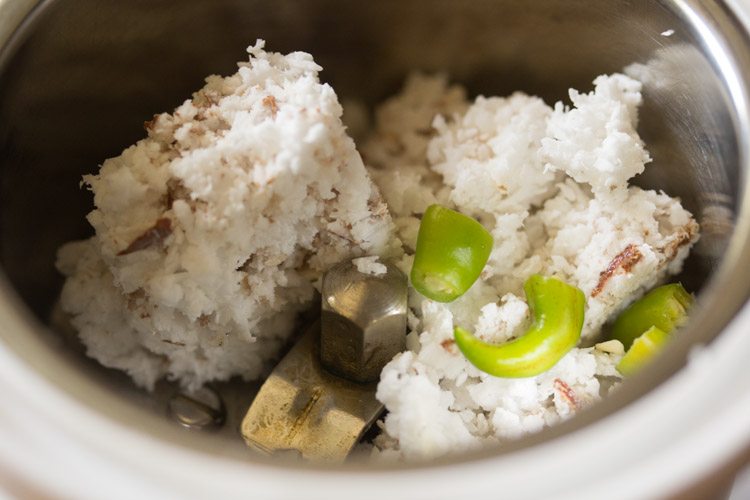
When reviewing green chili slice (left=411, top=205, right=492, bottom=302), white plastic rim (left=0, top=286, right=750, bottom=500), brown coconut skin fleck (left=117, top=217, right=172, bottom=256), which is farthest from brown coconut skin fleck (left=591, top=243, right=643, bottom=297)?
brown coconut skin fleck (left=117, top=217, right=172, bottom=256)

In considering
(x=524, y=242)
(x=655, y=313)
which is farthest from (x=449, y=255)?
(x=655, y=313)

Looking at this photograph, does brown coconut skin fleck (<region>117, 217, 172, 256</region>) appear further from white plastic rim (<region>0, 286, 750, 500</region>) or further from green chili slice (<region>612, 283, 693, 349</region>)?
green chili slice (<region>612, 283, 693, 349</region>)

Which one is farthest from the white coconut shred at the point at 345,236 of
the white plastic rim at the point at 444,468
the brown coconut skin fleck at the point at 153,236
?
the white plastic rim at the point at 444,468

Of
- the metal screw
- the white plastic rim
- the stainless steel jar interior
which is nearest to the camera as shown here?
the white plastic rim

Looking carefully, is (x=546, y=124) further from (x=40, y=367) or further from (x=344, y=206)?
(x=40, y=367)

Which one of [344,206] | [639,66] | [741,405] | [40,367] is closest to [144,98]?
[344,206]

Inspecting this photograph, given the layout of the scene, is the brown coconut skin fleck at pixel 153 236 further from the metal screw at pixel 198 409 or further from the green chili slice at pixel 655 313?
the green chili slice at pixel 655 313
